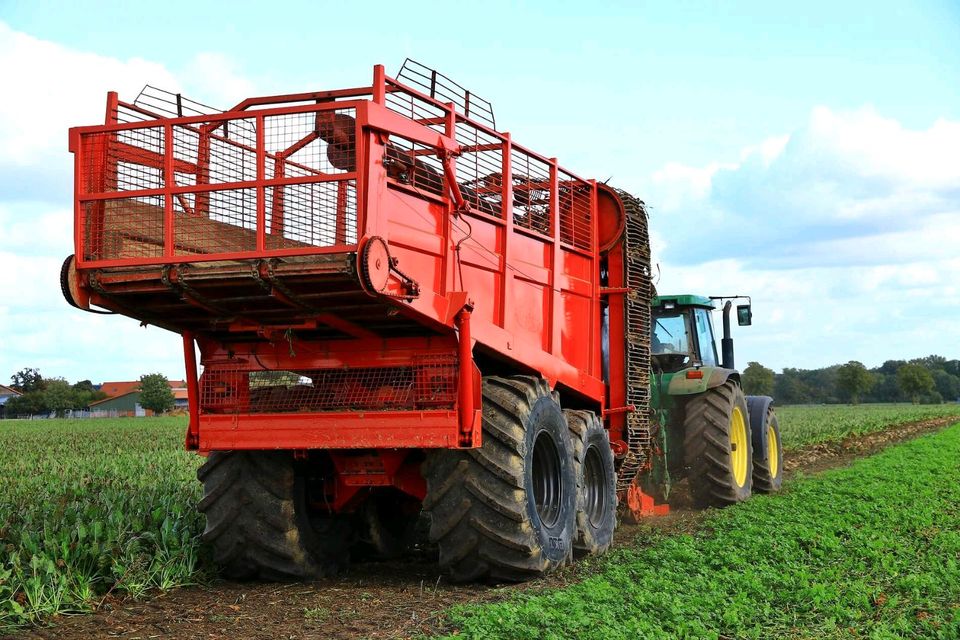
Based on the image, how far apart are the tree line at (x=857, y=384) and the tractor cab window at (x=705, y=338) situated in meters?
62.3

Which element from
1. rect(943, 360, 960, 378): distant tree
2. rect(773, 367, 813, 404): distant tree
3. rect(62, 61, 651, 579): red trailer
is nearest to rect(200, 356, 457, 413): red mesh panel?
rect(62, 61, 651, 579): red trailer

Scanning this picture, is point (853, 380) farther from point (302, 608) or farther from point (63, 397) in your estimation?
point (302, 608)

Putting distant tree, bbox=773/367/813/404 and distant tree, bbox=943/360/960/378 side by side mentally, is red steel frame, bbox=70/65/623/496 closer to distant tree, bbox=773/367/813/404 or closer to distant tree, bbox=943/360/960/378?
distant tree, bbox=773/367/813/404

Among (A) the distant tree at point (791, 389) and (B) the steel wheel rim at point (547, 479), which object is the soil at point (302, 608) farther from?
(A) the distant tree at point (791, 389)

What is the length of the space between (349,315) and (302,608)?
1.98m

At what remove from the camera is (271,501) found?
7.73 m

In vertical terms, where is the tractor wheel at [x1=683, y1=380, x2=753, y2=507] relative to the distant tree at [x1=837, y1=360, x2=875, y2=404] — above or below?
below

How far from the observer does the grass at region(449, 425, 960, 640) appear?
5.72m

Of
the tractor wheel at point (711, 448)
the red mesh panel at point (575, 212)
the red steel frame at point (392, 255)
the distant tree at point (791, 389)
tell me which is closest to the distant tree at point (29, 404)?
the distant tree at point (791, 389)

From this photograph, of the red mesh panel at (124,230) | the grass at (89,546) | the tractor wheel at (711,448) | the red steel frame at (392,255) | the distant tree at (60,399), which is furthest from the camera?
the distant tree at (60,399)

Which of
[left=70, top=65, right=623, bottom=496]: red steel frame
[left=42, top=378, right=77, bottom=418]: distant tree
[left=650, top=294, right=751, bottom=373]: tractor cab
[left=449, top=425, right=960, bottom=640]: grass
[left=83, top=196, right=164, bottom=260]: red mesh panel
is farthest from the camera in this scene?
[left=42, top=378, right=77, bottom=418]: distant tree

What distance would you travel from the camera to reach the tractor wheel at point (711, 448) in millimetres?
11367

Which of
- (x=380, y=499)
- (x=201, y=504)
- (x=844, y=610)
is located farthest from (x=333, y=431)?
(x=844, y=610)

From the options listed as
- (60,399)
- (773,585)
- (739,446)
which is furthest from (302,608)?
(60,399)
